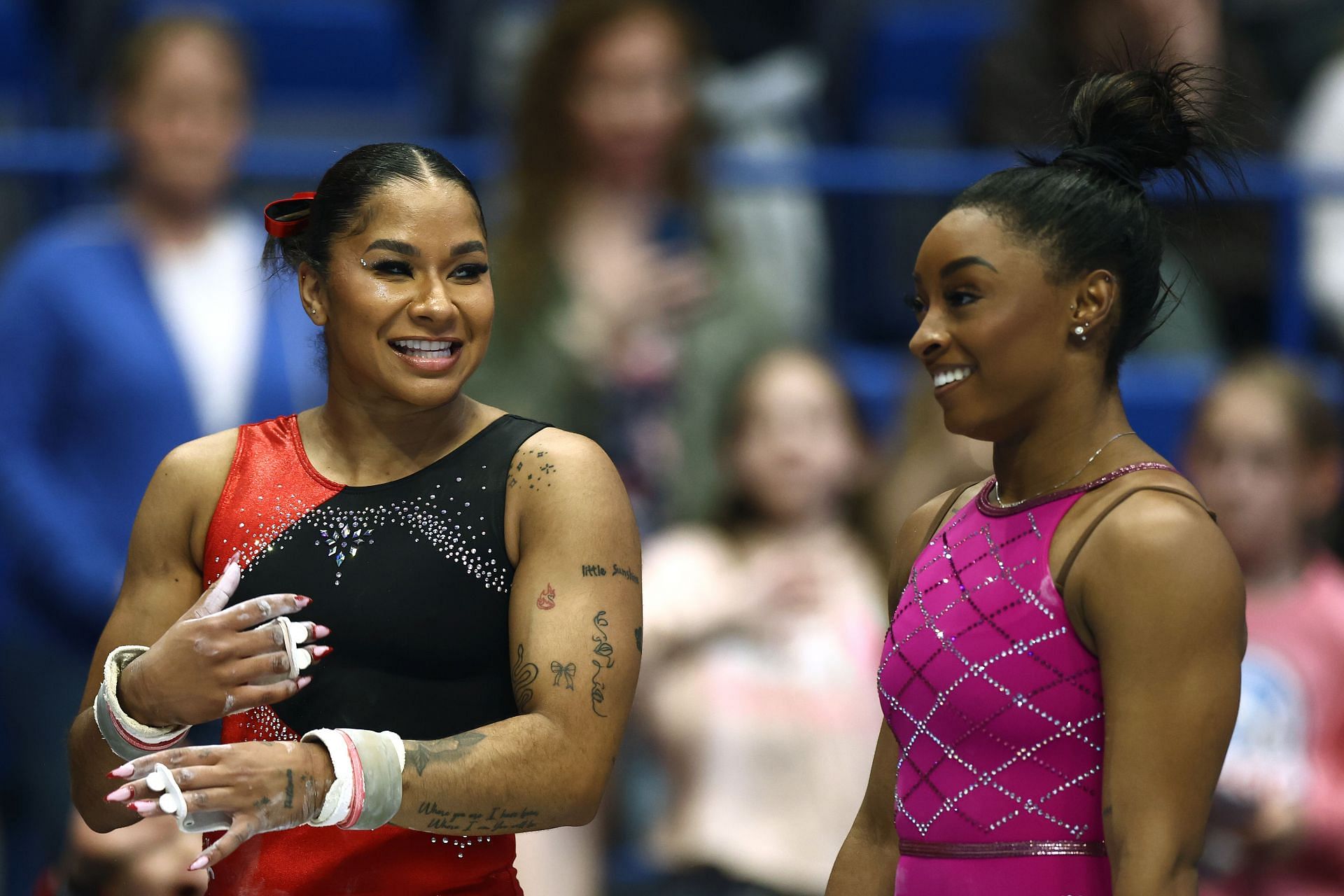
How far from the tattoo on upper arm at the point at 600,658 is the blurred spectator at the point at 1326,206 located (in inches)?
177

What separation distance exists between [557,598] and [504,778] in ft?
0.90

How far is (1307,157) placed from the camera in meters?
6.76

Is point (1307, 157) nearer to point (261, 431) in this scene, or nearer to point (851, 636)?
point (851, 636)

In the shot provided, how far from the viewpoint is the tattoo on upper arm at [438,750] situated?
253 cm

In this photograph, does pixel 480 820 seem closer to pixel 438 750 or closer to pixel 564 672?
pixel 438 750

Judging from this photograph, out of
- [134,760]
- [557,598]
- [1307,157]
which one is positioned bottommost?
[134,760]

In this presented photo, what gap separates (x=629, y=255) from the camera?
548 centimetres

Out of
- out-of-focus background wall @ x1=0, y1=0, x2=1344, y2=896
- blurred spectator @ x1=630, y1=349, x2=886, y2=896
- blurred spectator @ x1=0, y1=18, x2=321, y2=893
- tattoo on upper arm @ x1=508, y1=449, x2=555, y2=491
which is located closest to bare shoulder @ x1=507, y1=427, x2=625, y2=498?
tattoo on upper arm @ x1=508, y1=449, x2=555, y2=491

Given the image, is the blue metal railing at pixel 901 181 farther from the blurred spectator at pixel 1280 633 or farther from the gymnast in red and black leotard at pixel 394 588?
the gymnast in red and black leotard at pixel 394 588

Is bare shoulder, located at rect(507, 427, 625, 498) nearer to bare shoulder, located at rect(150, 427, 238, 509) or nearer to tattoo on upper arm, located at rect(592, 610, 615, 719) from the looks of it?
tattoo on upper arm, located at rect(592, 610, 615, 719)

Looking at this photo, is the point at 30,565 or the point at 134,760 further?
the point at 30,565

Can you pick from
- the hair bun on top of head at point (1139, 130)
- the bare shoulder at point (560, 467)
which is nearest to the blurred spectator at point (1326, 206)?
the hair bun on top of head at point (1139, 130)

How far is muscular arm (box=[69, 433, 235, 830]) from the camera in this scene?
2.79m

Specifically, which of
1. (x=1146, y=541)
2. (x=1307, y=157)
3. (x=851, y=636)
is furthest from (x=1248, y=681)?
(x=1146, y=541)
